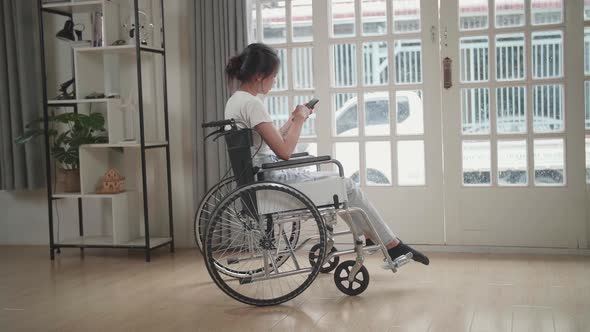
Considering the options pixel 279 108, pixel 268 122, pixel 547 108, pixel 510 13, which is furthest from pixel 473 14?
pixel 268 122

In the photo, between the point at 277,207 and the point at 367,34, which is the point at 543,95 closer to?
the point at 367,34

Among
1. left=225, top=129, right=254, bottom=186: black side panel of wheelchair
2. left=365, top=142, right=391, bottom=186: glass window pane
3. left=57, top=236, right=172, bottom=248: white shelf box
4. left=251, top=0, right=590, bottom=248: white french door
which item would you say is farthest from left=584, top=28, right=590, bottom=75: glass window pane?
left=57, top=236, right=172, bottom=248: white shelf box

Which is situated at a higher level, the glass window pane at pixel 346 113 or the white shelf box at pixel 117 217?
the glass window pane at pixel 346 113

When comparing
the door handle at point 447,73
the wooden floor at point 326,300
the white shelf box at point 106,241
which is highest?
the door handle at point 447,73

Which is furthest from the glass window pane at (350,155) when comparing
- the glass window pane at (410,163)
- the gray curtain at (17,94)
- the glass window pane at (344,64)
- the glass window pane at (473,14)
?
the gray curtain at (17,94)

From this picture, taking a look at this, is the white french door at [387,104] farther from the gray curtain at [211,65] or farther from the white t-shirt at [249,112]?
the white t-shirt at [249,112]

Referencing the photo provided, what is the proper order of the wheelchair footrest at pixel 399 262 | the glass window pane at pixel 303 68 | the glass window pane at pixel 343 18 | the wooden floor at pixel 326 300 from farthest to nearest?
the glass window pane at pixel 303 68 → the glass window pane at pixel 343 18 → the wheelchair footrest at pixel 399 262 → the wooden floor at pixel 326 300

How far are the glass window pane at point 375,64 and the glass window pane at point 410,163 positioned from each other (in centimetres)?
39

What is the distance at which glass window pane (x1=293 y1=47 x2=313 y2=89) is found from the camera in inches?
175

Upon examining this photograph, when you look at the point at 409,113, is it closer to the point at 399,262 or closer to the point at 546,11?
the point at 546,11

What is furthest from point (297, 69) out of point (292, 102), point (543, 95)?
point (543, 95)

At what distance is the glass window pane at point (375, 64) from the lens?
430 centimetres

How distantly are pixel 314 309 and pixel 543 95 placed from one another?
1883 millimetres

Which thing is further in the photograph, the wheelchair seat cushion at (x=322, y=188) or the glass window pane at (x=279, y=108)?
the glass window pane at (x=279, y=108)
